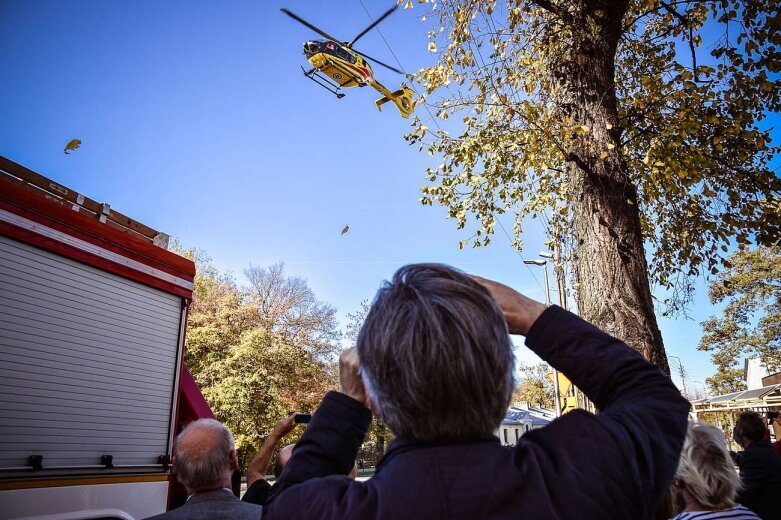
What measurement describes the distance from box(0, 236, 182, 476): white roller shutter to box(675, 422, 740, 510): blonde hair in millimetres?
3996

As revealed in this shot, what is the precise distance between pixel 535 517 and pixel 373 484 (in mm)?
285

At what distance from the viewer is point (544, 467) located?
93cm

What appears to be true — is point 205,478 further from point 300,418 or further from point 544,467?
point 544,467

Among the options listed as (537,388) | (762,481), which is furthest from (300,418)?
(537,388)

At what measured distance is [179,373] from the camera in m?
5.00

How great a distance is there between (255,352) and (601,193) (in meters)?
22.2

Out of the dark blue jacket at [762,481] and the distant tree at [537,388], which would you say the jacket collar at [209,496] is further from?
the distant tree at [537,388]

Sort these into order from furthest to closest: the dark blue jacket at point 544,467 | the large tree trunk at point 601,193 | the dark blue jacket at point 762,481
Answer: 1. the large tree trunk at point 601,193
2. the dark blue jacket at point 762,481
3. the dark blue jacket at point 544,467

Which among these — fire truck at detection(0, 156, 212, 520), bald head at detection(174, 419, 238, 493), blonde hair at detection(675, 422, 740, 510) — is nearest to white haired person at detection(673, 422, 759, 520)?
blonde hair at detection(675, 422, 740, 510)

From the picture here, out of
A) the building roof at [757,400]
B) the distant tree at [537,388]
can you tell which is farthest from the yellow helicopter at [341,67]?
the distant tree at [537,388]

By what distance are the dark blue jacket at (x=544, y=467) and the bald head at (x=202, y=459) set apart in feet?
6.44

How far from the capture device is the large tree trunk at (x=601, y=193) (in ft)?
15.7

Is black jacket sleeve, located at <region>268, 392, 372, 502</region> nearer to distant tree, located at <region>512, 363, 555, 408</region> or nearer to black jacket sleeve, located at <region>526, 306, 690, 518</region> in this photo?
black jacket sleeve, located at <region>526, 306, 690, 518</region>

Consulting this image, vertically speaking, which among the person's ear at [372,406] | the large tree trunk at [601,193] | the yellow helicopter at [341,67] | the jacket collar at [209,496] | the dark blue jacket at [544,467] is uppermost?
the yellow helicopter at [341,67]
